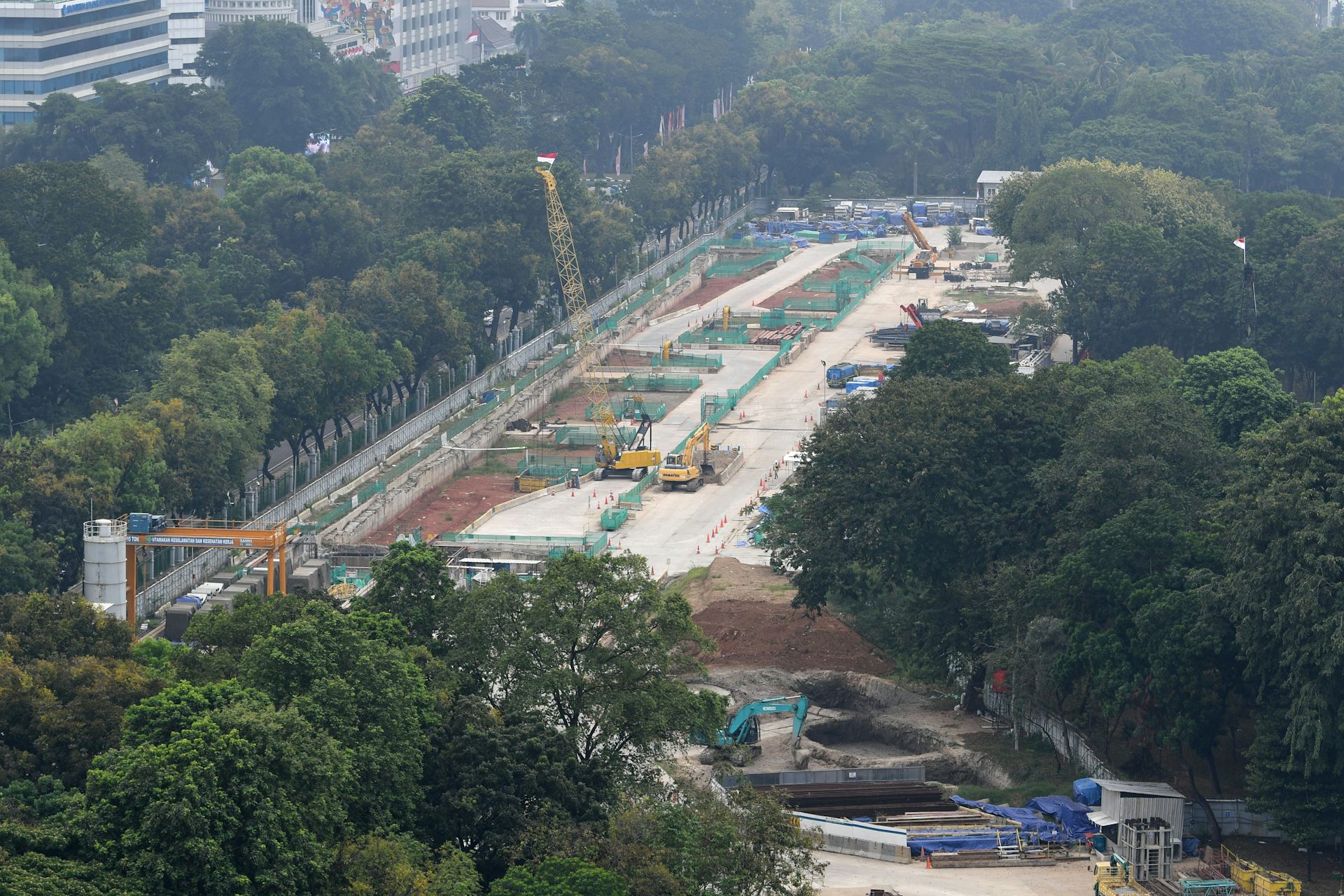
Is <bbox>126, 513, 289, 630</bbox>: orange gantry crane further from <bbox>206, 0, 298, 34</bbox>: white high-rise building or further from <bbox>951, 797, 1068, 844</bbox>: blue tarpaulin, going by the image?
<bbox>206, 0, 298, 34</bbox>: white high-rise building

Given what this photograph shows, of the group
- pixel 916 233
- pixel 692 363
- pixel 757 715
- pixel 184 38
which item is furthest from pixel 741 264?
pixel 757 715

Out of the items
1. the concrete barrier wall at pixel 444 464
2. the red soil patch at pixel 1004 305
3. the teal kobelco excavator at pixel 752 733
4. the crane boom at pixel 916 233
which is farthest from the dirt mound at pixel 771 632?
the crane boom at pixel 916 233

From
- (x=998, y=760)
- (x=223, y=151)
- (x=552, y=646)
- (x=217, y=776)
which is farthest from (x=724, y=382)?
(x=217, y=776)

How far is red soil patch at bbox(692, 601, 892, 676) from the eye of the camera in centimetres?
7606

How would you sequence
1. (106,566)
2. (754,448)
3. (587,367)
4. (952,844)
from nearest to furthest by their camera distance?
(952,844)
(106,566)
(754,448)
(587,367)

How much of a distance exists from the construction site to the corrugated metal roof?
114mm

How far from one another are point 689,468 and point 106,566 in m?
40.0

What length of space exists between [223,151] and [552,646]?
113809 millimetres

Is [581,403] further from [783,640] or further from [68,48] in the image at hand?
[68,48]

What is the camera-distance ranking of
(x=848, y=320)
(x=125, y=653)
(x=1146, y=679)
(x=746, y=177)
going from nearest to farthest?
(x=125, y=653) → (x=1146, y=679) → (x=848, y=320) → (x=746, y=177)

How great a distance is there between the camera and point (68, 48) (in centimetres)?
16575

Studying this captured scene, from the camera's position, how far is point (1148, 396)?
75062mm

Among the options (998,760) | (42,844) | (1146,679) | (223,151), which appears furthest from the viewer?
(223,151)

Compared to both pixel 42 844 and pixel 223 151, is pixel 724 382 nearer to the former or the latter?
pixel 223 151
